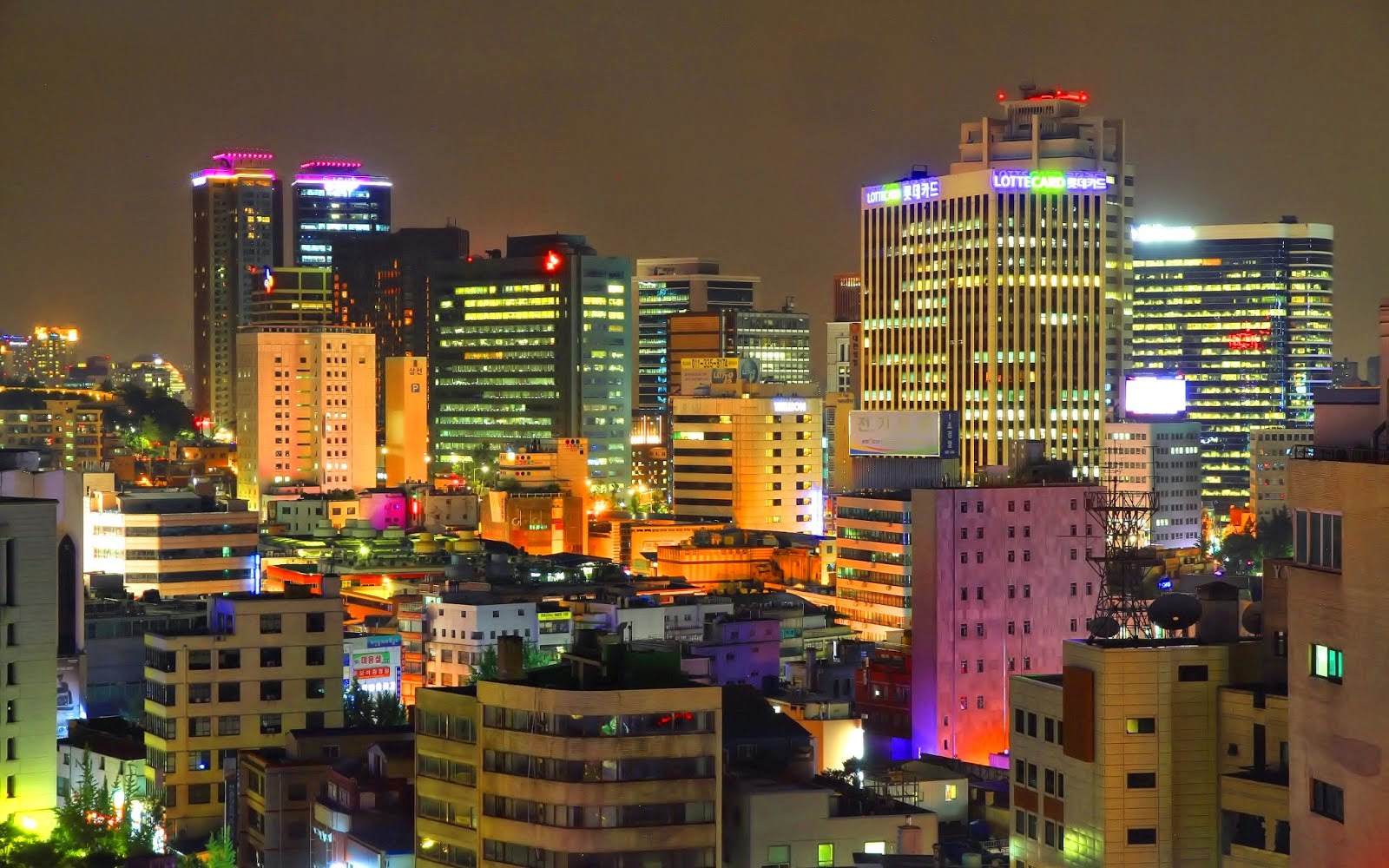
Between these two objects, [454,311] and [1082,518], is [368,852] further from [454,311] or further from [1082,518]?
[454,311]

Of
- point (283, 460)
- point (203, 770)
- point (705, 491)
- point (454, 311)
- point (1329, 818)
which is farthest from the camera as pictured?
point (454, 311)

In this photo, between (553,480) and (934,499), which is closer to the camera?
(934,499)

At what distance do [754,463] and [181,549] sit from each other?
47.1 meters

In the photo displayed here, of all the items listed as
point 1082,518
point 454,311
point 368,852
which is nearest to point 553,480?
point 454,311

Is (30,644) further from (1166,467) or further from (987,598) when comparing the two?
(1166,467)

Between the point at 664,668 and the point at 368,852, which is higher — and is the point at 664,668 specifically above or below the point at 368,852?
above

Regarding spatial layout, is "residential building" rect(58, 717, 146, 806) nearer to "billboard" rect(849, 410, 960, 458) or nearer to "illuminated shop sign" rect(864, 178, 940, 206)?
"billboard" rect(849, 410, 960, 458)

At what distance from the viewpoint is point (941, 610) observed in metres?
79.7

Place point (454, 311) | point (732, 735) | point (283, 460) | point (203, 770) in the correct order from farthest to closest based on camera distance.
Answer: point (454, 311) → point (283, 460) → point (203, 770) → point (732, 735)

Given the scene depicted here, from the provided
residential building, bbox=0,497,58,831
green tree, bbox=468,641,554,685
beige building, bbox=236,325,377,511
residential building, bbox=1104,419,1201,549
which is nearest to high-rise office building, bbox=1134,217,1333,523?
residential building, bbox=1104,419,1201,549

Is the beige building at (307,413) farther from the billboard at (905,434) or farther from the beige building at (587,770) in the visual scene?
the beige building at (587,770)

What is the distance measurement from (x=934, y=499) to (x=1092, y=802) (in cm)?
4287

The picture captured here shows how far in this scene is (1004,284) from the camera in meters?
145

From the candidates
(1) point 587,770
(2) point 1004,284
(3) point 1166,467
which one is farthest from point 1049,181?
(1) point 587,770
